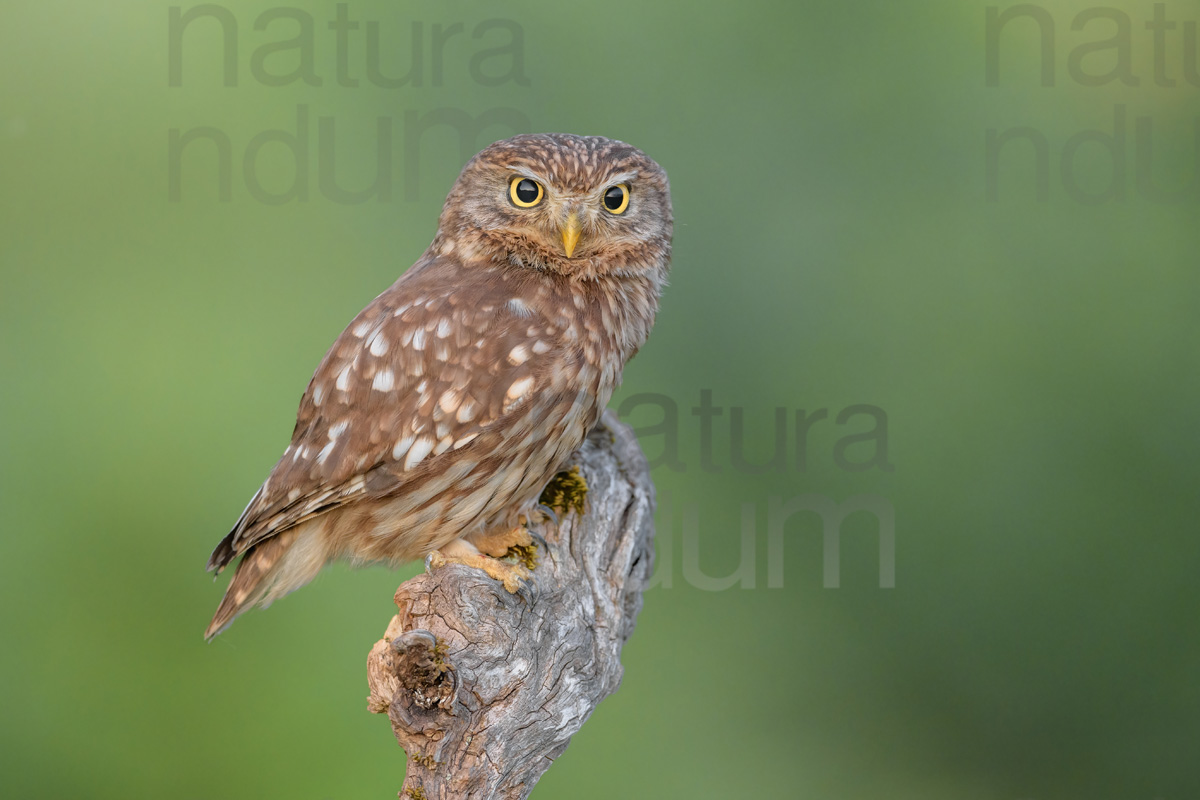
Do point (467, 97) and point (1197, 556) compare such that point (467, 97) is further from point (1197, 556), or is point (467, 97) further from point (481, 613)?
point (1197, 556)

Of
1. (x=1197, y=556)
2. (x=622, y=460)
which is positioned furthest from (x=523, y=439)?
(x=1197, y=556)

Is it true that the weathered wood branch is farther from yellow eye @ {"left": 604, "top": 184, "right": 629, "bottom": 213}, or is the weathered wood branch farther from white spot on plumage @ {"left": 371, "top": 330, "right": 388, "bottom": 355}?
yellow eye @ {"left": 604, "top": 184, "right": 629, "bottom": 213}

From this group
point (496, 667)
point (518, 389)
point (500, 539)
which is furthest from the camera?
point (500, 539)

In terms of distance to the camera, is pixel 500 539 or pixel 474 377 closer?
pixel 474 377

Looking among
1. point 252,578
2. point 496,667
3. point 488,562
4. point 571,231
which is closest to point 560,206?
point 571,231

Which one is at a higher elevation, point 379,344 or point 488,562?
point 379,344

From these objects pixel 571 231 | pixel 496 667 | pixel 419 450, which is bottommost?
pixel 496 667

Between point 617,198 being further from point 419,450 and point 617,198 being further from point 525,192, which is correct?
point 419,450

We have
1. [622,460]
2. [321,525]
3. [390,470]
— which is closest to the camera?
[390,470]
